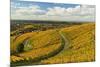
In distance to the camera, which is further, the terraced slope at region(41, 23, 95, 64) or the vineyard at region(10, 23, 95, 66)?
the terraced slope at region(41, 23, 95, 64)

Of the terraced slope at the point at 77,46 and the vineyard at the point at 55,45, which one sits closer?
the vineyard at the point at 55,45

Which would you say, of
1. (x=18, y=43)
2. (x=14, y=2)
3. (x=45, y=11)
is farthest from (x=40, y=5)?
(x=18, y=43)

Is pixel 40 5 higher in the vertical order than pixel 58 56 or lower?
higher

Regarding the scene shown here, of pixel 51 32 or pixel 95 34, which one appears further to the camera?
pixel 95 34

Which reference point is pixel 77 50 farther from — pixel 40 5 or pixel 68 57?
pixel 40 5

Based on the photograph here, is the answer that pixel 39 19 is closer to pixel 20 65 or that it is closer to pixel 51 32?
pixel 51 32

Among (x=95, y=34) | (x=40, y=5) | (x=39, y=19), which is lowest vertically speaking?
(x=95, y=34)
